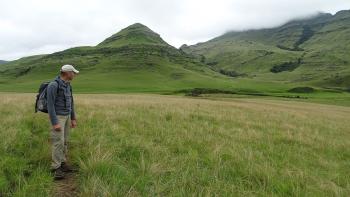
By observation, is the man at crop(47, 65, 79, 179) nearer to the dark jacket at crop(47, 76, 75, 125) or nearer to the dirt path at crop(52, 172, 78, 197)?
the dark jacket at crop(47, 76, 75, 125)

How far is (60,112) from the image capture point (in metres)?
7.72

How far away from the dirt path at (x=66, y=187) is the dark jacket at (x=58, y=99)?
1322mm

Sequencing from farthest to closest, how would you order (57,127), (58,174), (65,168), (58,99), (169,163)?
(58,99), (169,163), (57,127), (65,168), (58,174)

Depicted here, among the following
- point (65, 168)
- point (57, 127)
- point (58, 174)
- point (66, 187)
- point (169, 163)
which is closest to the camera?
point (66, 187)

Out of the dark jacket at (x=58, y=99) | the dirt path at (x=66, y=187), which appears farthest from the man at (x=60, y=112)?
the dirt path at (x=66, y=187)

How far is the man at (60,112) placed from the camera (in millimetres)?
7062

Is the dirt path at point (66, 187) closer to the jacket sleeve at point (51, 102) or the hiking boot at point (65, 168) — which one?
the hiking boot at point (65, 168)

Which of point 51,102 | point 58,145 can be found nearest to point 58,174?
point 58,145

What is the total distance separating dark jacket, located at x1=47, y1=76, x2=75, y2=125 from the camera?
23.8 feet

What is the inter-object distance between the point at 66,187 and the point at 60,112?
7.11 ft

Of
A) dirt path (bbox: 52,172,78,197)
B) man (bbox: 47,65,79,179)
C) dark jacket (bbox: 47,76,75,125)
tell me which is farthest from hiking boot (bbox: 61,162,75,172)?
dark jacket (bbox: 47,76,75,125)

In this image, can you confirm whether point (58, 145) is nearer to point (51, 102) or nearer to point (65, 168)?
point (65, 168)

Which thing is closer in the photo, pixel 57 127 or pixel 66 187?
pixel 66 187

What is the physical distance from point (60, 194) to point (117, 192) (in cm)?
105
